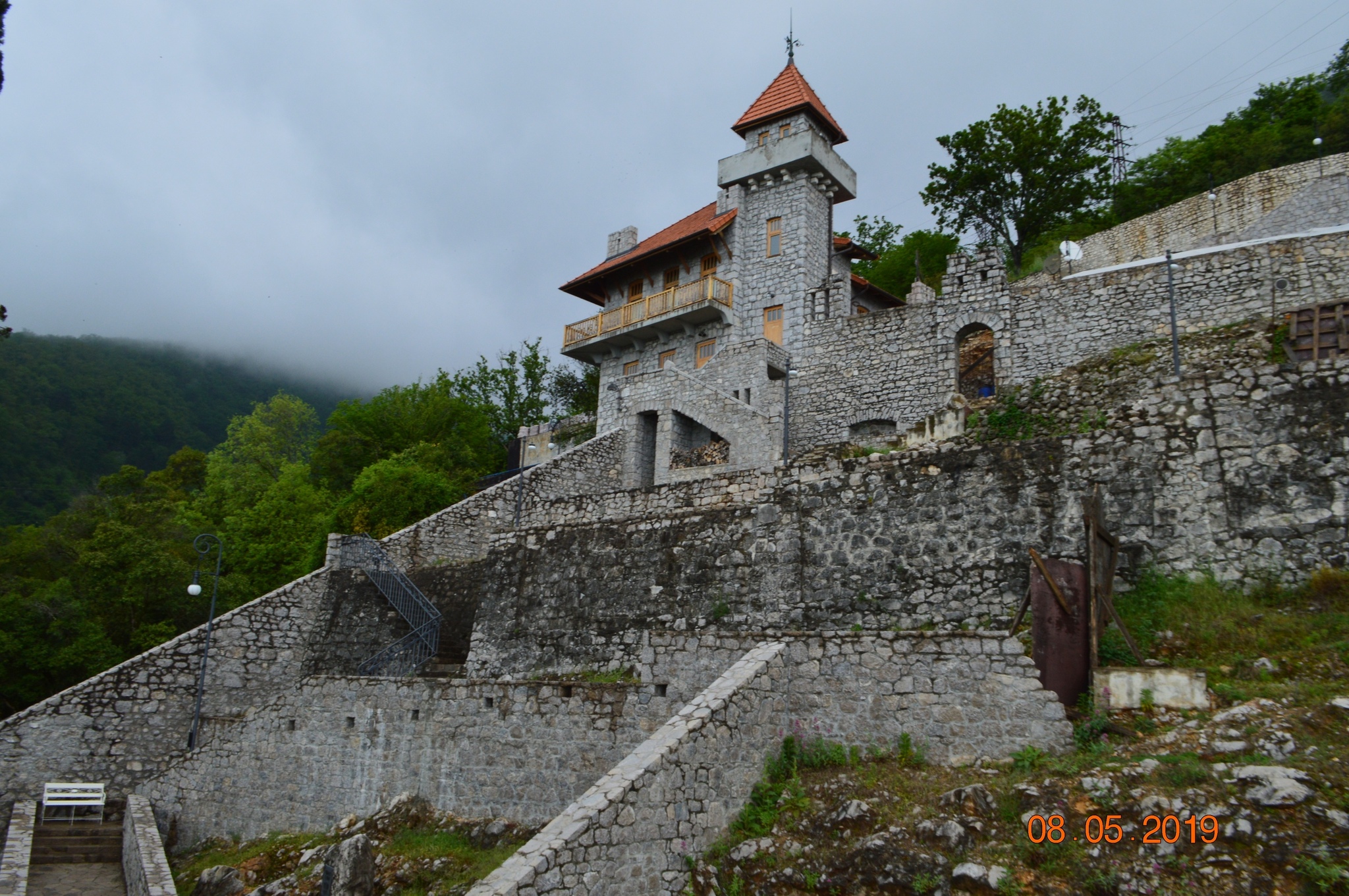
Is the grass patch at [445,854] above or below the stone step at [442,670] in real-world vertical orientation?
below

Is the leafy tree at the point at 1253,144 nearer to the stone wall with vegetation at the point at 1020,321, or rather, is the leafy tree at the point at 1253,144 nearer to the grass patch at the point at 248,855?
the stone wall with vegetation at the point at 1020,321

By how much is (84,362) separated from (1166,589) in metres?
91.0

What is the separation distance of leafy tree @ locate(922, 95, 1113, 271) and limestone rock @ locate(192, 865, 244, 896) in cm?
2978

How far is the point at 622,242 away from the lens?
34875 mm

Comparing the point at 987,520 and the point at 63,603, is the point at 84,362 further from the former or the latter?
the point at 987,520

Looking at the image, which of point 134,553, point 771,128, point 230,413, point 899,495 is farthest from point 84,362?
point 899,495

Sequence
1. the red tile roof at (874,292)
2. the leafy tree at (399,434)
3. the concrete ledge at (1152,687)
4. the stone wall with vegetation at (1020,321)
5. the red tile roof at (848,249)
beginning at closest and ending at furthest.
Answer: the concrete ledge at (1152,687)
the stone wall with vegetation at (1020,321)
the red tile roof at (874,292)
the red tile roof at (848,249)
the leafy tree at (399,434)

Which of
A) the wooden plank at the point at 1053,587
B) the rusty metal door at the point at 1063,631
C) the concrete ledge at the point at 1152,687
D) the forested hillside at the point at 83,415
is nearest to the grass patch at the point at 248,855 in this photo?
the rusty metal door at the point at 1063,631

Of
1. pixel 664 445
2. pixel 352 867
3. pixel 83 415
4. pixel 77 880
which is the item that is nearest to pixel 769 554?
pixel 352 867

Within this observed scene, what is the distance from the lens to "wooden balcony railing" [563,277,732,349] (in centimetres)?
2794

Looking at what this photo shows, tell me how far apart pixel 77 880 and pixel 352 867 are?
7.13m

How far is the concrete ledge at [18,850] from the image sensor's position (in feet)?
41.4

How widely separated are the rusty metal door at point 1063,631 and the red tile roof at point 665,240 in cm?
2148

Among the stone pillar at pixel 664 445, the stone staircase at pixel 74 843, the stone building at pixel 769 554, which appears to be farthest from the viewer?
the stone pillar at pixel 664 445
